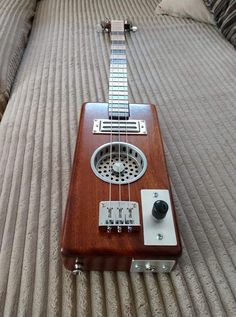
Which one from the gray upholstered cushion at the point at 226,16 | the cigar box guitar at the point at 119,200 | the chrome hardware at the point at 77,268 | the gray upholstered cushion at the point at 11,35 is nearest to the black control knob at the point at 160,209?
the cigar box guitar at the point at 119,200

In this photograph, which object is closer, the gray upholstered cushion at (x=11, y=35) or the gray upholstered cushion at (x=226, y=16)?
the gray upholstered cushion at (x=11, y=35)

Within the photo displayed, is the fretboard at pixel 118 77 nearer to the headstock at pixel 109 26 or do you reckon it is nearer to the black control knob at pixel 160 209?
the headstock at pixel 109 26

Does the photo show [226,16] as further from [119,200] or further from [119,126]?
[119,200]

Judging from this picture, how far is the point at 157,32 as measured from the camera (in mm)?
1066

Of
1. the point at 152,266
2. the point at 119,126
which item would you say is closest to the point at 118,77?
the point at 119,126

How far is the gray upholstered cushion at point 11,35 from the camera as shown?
31.3 inches

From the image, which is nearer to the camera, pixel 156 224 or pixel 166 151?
pixel 156 224

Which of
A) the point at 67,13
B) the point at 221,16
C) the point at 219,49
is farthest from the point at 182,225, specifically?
the point at 67,13

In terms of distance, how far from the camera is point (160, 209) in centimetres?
39

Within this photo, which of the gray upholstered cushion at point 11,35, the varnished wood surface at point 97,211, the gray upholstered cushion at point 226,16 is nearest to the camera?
the varnished wood surface at point 97,211

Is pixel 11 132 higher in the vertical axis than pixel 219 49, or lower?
lower

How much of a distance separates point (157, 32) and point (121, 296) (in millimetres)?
967

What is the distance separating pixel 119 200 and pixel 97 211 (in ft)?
0.13

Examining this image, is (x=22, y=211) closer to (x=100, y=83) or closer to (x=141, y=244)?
(x=141, y=244)
